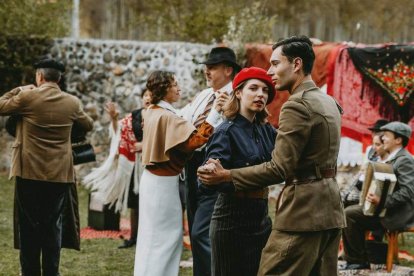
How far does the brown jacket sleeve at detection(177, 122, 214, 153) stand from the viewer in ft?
18.4

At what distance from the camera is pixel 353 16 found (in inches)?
715

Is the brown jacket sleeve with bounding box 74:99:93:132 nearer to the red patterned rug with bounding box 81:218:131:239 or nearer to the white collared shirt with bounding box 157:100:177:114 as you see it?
the white collared shirt with bounding box 157:100:177:114

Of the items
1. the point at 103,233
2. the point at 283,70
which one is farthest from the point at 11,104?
the point at 103,233

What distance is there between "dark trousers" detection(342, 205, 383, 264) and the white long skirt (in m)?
2.45

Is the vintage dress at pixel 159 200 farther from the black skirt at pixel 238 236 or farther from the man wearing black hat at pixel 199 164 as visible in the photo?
the black skirt at pixel 238 236

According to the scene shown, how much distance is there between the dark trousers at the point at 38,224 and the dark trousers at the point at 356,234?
302 cm

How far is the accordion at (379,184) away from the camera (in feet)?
24.4

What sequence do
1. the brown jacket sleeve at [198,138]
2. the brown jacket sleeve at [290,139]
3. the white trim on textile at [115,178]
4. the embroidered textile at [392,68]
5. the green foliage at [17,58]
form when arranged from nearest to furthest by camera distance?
the brown jacket sleeve at [290,139], the brown jacket sleeve at [198,138], the white trim on textile at [115,178], the embroidered textile at [392,68], the green foliage at [17,58]

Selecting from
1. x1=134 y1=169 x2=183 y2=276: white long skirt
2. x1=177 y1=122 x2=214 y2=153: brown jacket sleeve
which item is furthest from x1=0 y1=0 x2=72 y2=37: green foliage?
x1=177 y1=122 x2=214 y2=153: brown jacket sleeve

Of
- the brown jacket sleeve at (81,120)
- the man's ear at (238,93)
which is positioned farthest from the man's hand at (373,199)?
the man's ear at (238,93)

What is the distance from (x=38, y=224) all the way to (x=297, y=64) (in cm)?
290

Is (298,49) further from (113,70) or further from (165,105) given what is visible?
(113,70)

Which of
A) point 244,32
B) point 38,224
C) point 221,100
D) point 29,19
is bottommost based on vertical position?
point 38,224

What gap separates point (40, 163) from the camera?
6.21 meters
